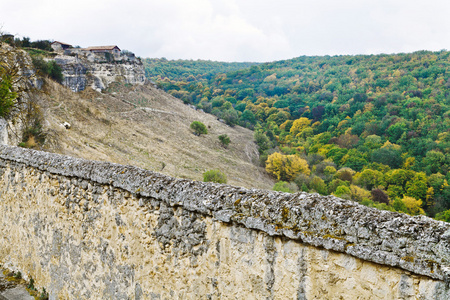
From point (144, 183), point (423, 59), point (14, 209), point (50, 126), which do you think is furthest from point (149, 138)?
point (423, 59)

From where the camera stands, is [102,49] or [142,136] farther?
[102,49]

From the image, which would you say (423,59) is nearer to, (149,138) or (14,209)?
(149,138)

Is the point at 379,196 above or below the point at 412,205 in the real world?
above

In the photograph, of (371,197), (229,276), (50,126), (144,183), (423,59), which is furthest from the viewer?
(423,59)

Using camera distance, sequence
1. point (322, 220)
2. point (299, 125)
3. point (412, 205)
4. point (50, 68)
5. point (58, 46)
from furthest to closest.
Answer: point (299, 125) < point (58, 46) < point (50, 68) < point (412, 205) < point (322, 220)

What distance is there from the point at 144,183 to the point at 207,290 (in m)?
1.22

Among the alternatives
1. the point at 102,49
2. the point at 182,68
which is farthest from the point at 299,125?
the point at 182,68

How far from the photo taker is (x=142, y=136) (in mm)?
40406

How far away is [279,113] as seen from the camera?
79.7 metres

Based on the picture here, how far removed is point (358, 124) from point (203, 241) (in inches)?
2630

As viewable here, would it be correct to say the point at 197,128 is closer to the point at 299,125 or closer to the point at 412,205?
the point at 412,205

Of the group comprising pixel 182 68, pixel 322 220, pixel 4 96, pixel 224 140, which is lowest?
pixel 322 220

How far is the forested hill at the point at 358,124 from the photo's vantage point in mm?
40156

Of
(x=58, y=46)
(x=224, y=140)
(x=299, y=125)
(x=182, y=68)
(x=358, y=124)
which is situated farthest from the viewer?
(x=182, y=68)
